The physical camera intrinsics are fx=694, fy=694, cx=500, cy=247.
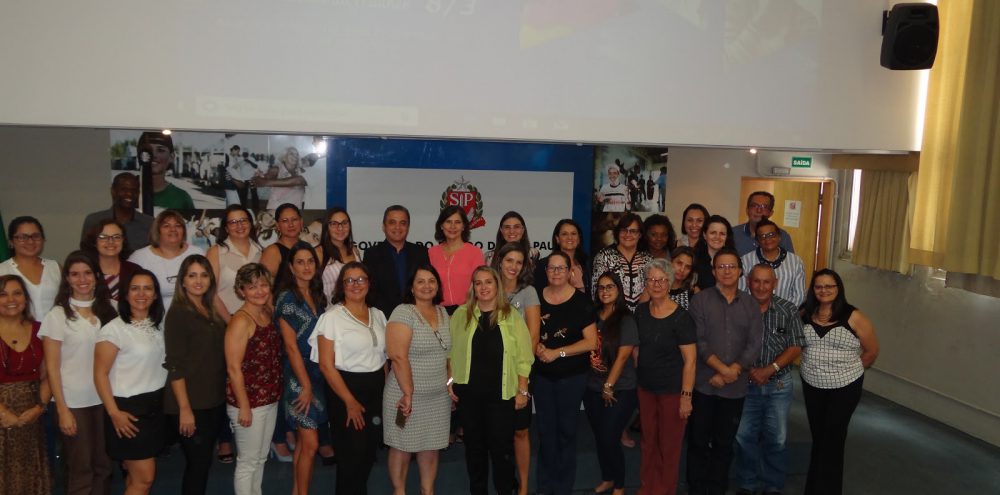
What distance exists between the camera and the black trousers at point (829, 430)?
364cm

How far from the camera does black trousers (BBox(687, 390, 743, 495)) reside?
3.64 meters

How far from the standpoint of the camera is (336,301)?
3.29 m

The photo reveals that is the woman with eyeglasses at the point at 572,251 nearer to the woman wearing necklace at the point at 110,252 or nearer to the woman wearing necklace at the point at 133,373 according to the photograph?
the woman wearing necklace at the point at 133,373

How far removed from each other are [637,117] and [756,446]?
2.06 metres

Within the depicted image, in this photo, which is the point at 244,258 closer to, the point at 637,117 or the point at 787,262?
the point at 637,117

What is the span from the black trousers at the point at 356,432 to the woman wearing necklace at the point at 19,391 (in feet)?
4.17

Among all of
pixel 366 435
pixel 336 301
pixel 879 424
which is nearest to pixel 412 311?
pixel 336 301

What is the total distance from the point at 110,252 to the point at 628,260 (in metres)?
2.77

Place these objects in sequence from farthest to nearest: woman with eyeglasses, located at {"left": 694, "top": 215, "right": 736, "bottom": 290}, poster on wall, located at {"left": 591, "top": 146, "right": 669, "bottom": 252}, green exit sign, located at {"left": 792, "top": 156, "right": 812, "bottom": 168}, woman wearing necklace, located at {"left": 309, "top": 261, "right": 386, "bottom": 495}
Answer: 1. green exit sign, located at {"left": 792, "top": 156, "right": 812, "bottom": 168}
2. poster on wall, located at {"left": 591, "top": 146, "right": 669, "bottom": 252}
3. woman with eyeglasses, located at {"left": 694, "top": 215, "right": 736, "bottom": 290}
4. woman wearing necklace, located at {"left": 309, "top": 261, "right": 386, "bottom": 495}

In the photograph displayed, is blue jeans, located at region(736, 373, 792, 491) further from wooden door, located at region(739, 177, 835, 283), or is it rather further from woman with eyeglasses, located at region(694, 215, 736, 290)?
wooden door, located at region(739, 177, 835, 283)

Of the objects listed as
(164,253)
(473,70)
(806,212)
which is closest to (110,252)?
(164,253)

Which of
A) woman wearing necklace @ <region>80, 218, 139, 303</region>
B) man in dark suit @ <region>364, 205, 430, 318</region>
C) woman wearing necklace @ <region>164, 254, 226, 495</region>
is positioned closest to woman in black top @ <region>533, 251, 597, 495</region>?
man in dark suit @ <region>364, 205, 430, 318</region>

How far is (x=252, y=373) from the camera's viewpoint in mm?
3115

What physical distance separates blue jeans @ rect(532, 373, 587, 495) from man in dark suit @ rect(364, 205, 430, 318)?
3.02ft
